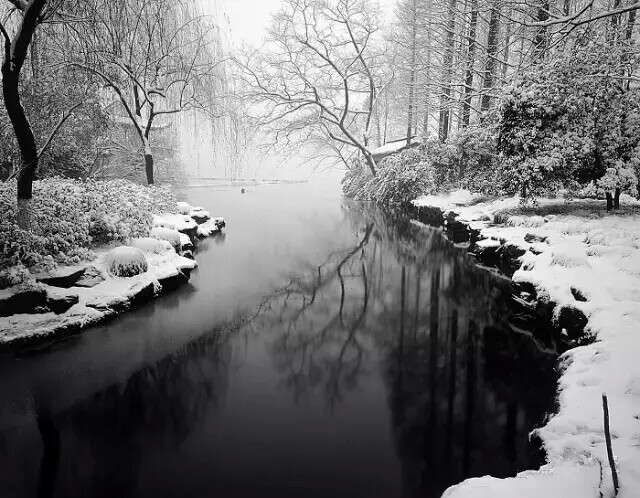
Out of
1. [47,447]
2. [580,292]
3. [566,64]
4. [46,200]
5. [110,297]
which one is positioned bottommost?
[47,447]

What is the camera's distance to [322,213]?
20984mm

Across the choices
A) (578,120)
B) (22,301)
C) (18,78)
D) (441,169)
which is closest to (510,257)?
(578,120)

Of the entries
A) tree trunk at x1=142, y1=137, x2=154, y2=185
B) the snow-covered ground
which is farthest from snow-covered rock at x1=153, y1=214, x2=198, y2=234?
the snow-covered ground

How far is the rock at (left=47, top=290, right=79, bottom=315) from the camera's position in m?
6.02

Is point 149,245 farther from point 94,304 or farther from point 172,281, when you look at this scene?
point 94,304

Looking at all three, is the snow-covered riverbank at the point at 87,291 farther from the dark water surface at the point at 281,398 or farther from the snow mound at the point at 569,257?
the snow mound at the point at 569,257

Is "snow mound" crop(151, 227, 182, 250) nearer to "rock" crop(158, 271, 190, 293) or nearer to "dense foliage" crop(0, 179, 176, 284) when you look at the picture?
"dense foliage" crop(0, 179, 176, 284)

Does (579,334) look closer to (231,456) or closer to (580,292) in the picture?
(580,292)

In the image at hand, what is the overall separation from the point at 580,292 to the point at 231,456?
184 inches

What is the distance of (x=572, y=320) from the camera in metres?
5.07

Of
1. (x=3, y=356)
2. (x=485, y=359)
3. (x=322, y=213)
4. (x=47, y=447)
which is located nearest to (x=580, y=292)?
(x=485, y=359)

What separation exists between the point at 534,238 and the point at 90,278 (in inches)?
327

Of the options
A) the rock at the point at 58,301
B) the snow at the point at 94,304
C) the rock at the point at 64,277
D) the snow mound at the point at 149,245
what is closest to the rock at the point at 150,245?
the snow mound at the point at 149,245

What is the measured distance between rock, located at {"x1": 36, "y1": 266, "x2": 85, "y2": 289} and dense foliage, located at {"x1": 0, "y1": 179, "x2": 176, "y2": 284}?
0.21 metres
